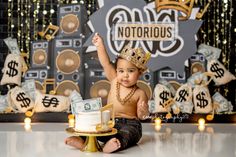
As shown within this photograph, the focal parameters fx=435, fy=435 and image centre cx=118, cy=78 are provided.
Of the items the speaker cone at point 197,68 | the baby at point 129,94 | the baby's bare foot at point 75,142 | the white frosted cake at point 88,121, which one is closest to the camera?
the white frosted cake at point 88,121

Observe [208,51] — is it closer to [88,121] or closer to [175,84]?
[175,84]

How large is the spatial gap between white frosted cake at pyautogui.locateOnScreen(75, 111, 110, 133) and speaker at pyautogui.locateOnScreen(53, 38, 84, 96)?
1415mm

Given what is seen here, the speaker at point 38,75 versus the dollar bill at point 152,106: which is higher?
the speaker at point 38,75

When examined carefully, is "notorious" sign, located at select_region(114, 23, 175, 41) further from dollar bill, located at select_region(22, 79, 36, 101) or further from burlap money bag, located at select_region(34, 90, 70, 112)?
dollar bill, located at select_region(22, 79, 36, 101)

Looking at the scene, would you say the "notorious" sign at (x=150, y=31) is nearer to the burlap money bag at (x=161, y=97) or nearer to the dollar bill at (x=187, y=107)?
the burlap money bag at (x=161, y=97)

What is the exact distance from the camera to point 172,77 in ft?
12.8

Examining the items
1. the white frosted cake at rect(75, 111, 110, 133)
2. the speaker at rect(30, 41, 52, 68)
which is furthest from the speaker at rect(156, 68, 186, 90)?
the white frosted cake at rect(75, 111, 110, 133)

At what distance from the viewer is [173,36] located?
12.7 ft

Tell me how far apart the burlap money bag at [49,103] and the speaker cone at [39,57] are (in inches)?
11.3

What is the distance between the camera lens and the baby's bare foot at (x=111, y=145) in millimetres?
A: 2496

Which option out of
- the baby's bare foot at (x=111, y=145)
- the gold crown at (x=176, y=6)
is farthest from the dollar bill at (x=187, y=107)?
the baby's bare foot at (x=111, y=145)

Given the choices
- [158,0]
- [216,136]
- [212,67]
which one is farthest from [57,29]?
[216,136]

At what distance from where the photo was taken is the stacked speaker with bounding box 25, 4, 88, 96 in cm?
389

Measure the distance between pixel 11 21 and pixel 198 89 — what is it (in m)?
1.79
